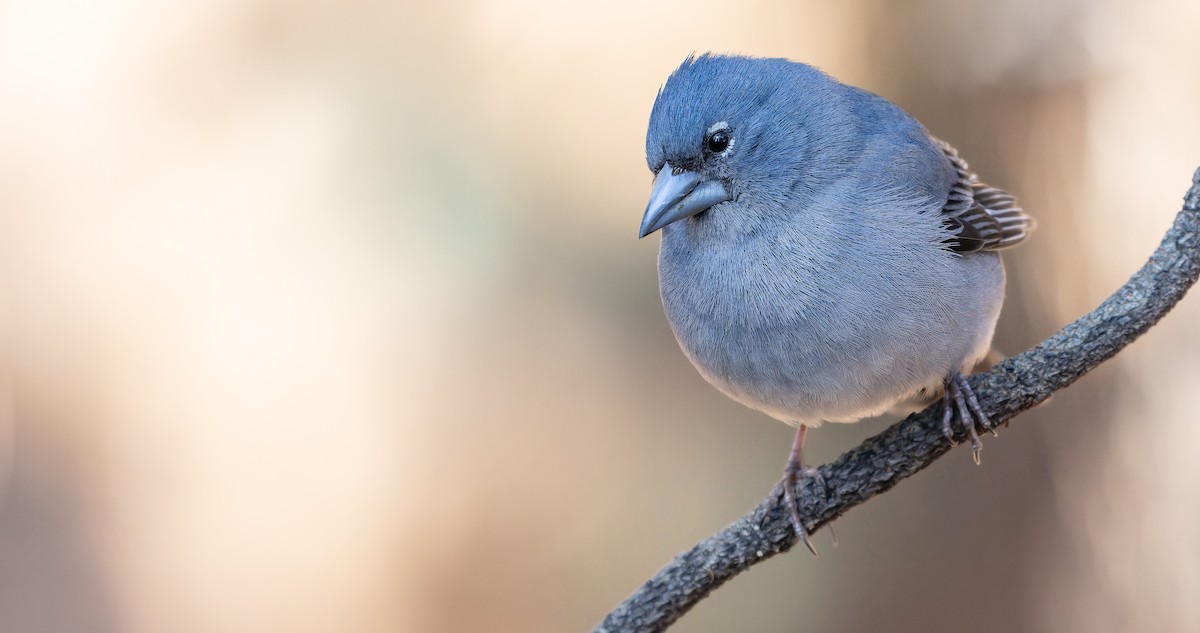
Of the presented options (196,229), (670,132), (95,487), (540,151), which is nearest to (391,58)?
(540,151)

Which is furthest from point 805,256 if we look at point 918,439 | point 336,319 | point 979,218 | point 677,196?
point 336,319

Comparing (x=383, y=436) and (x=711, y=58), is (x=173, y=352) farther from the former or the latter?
(x=711, y=58)

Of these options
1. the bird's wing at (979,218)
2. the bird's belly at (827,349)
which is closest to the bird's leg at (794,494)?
the bird's belly at (827,349)

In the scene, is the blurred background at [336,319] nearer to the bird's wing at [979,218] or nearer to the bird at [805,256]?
the bird's wing at [979,218]

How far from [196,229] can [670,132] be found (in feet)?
10.6

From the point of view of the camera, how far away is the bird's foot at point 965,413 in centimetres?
262

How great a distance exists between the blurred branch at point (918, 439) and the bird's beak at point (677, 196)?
745 millimetres

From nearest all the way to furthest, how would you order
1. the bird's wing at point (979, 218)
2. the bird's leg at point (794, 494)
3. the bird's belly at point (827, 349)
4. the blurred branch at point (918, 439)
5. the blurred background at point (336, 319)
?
the blurred branch at point (918, 439) < the bird's belly at point (827, 349) < the bird's leg at point (794, 494) < the bird's wing at point (979, 218) < the blurred background at point (336, 319)

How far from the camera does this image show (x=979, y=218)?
117 inches

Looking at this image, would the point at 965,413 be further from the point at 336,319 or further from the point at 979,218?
the point at 336,319

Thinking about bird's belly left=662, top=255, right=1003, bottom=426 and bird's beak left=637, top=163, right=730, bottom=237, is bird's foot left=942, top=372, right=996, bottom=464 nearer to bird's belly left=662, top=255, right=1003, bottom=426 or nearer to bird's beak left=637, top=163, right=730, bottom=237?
bird's belly left=662, top=255, right=1003, bottom=426

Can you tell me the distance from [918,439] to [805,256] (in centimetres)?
55

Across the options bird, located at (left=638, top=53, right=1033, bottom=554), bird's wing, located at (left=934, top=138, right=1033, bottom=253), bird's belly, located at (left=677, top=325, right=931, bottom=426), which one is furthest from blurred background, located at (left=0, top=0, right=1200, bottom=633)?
bird's belly, located at (left=677, top=325, right=931, bottom=426)

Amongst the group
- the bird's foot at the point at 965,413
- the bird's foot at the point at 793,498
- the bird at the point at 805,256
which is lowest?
the bird's foot at the point at 793,498
